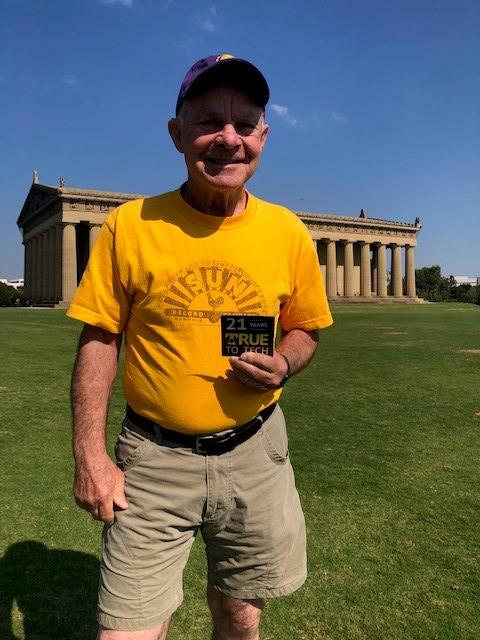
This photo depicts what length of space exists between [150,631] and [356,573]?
2060 mm

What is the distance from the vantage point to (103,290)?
7.60ft

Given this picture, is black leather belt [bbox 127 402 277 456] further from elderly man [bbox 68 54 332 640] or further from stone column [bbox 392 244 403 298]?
stone column [bbox 392 244 403 298]

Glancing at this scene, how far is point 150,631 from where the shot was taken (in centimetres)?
228

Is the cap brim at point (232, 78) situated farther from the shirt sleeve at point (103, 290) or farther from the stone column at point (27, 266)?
the stone column at point (27, 266)

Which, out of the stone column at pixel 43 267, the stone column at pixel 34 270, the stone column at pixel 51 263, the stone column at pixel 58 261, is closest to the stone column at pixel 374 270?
the stone column at pixel 58 261

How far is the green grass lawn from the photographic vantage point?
340cm

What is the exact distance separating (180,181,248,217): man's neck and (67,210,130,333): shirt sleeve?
1.18 ft

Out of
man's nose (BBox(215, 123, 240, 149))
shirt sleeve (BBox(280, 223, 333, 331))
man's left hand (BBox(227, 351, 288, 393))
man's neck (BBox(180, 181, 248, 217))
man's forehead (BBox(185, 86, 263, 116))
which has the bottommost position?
man's left hand (BBox(227, 351, 288, 393))

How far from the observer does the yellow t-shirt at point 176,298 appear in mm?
2330

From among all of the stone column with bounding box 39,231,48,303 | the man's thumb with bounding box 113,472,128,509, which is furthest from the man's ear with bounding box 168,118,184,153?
the stone column with bounding box 39,231,48,303

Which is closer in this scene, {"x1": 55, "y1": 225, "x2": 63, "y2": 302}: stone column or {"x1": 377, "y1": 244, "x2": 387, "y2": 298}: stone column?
{"x1": 55, "y1": 225, "x2": 63, "y2": 302}: stone column

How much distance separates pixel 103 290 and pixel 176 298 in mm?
301

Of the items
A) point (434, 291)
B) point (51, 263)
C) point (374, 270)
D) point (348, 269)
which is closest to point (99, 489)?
point (51, 263)

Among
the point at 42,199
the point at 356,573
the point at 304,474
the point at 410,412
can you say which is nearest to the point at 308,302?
the point at 356,573
